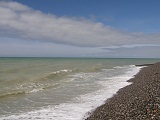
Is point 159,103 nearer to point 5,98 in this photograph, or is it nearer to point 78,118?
point 78,118

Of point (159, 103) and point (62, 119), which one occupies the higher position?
point (159, 103)

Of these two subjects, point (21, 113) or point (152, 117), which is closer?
point (152, 117)

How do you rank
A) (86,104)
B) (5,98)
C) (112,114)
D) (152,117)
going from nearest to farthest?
1. (152,117)
2. (112,114)
3. (86,104)
4. (5,98)

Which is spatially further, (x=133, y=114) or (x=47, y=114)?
(x=47, y=114)

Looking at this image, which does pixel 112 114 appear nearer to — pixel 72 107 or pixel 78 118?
pixel 78 118

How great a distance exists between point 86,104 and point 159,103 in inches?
225

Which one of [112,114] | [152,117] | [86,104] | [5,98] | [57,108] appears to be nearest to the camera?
[152,117]

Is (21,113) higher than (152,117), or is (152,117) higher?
(152,117)

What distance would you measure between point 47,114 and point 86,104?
3503 mm

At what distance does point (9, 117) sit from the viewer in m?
12.5

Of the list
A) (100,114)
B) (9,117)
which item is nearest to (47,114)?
(9,117)

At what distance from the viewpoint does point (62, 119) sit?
12.0m

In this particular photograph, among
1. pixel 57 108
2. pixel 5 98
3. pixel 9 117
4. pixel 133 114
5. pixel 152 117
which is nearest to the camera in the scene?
pixel 152 117

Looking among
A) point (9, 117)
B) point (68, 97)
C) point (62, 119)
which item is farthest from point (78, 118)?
point (68, 97)
